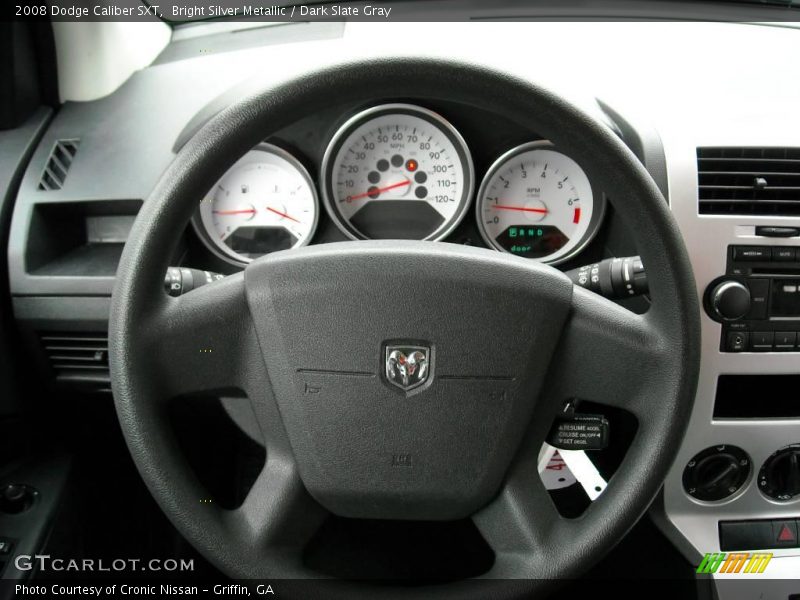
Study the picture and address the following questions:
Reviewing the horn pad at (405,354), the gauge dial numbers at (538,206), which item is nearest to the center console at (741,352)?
the gauge dial numbers at (538,206)

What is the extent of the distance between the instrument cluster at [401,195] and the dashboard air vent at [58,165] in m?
0.26

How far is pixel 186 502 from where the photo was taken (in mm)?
889

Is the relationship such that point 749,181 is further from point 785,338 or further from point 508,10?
point 508,10

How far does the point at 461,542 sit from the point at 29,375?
0.87 metres

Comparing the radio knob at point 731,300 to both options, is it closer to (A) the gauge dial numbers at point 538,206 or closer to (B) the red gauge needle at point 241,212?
(A) the gauge dial numbers at point 538,206

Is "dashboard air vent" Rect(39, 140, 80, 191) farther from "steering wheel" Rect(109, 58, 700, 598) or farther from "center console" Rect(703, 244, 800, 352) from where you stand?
"center console" Rect(703, 244, 800, 352)

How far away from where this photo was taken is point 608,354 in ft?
2.99

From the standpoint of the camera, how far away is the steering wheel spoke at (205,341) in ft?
2.94

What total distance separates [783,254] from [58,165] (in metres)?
1.29

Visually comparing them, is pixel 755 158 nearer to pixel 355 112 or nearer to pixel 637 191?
pixel 637 191

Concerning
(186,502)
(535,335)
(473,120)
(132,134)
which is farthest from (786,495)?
(132,134)

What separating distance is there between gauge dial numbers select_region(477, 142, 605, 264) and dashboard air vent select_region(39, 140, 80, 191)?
0.78 metres

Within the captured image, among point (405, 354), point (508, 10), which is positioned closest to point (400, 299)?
point (405, 354)

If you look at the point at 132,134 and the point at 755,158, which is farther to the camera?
the point at 132,134
